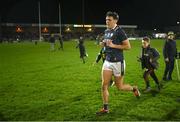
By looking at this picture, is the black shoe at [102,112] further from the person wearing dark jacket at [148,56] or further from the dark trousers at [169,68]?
the dark trousers at [169,68]

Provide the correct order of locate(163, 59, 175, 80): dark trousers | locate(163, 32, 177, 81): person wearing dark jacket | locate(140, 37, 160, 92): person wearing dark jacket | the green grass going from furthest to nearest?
locate(163, 59, 175, 80): dark trousers → locate(163, 32, 177, 81): person wearing dark jacket → locate(140, 37, 160, 92): person wearing dark jacket → the green grass

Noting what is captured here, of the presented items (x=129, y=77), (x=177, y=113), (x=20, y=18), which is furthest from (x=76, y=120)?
(x=20, y=18)

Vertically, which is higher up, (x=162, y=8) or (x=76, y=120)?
(x=162, y=8)

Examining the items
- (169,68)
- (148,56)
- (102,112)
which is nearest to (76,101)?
(102,112)

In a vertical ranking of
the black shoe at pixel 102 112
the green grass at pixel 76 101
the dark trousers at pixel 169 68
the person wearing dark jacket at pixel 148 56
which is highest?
the person wearing dark jacket at pixel 148 56

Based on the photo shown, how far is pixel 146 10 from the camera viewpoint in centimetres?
11694

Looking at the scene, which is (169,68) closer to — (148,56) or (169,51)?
(169,51)

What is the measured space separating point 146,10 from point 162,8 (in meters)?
5.73

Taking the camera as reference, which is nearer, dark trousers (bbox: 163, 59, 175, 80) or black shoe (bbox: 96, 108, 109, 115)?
black shoe (bbox: 96, 108, 109, 115)

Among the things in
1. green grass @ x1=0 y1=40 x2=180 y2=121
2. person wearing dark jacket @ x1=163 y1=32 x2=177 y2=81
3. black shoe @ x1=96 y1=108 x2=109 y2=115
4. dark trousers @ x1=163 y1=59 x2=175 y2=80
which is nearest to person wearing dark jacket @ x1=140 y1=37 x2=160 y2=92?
green grass @ x1=0 y1=40 x2=180 y2=121

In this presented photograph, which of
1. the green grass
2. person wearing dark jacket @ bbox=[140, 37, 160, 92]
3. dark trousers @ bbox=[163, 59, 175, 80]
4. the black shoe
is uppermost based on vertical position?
person wearing dark jacket @ bbox=[140, 37, 160, 92]

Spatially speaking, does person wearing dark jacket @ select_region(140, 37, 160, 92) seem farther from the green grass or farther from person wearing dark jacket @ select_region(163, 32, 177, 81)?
person wearing dark jacket @ select_region(163, 32, 177, 81)

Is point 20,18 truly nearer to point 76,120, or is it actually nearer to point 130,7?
point 130,7

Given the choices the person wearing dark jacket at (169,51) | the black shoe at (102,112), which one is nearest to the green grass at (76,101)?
the black shoe at (102,112)
